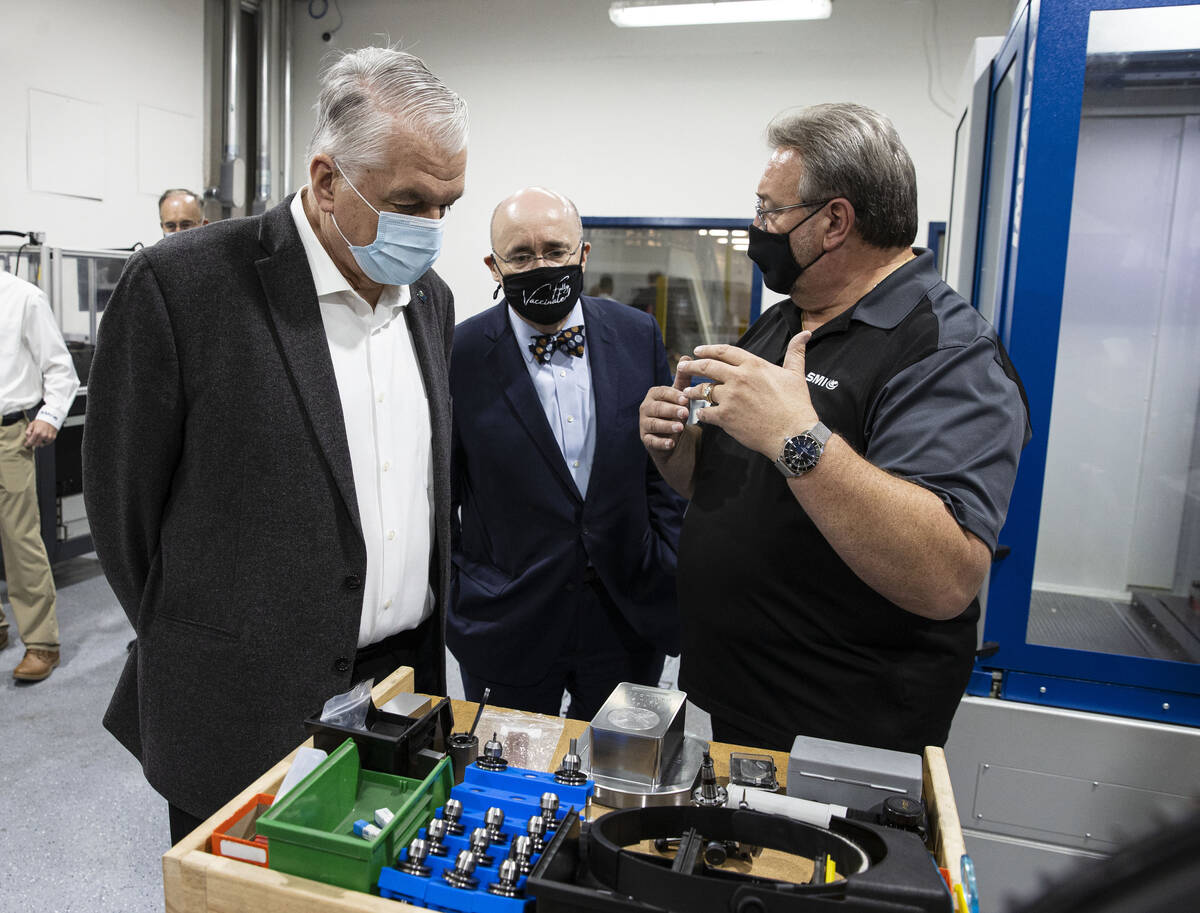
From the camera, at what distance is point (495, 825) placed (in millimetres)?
866

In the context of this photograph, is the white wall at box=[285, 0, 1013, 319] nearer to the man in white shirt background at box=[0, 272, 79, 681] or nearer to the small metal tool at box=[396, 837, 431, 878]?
the man in white shirt background at box=[0, 272, 79, 681]

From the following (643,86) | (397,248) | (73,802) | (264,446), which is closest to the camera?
(264,446)

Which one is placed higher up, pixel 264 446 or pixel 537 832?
pixel 264 446

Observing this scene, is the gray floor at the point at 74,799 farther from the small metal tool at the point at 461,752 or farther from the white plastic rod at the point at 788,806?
the white plastic rod at the point at 788,806

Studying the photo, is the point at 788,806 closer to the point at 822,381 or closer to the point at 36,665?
the point at 822,381

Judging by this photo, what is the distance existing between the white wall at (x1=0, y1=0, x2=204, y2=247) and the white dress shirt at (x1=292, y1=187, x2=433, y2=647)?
176 inches

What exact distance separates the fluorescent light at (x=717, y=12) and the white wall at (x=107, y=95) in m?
2.99

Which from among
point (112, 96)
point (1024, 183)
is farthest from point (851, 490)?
point (112, 96)

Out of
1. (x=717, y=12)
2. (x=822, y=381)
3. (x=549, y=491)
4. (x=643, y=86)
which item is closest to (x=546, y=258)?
(x=549, y=491)

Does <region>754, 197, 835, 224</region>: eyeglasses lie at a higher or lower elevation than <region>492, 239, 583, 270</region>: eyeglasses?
higher

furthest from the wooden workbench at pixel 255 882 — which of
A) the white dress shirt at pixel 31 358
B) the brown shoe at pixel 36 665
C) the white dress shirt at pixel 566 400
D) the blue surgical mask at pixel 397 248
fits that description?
the white dress shirt at pixel 31 358

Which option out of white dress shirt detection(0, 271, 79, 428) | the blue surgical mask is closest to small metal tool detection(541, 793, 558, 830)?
the blue surgical mask

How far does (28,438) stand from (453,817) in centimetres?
365

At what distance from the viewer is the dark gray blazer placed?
1.31 meters
